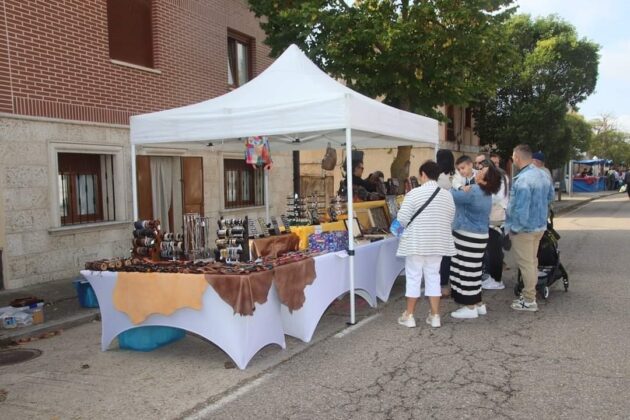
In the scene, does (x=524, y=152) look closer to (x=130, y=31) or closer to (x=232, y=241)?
(x=232, y=241)

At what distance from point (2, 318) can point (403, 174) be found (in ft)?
29.0

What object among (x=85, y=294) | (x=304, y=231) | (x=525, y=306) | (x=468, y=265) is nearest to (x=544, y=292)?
(x=525, y=306)

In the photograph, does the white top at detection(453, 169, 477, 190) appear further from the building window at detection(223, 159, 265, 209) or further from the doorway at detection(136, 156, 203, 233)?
the building window at detection(223, 159, 265, 209)

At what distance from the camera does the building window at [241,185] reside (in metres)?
12.6

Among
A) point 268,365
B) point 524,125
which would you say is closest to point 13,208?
point 268,365

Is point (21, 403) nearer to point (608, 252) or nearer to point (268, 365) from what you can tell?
point (268, 365)

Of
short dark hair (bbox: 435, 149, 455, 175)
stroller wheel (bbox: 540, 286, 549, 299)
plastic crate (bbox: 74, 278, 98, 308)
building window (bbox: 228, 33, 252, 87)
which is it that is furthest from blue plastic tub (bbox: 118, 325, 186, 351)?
building window (bbox: 228, 33, 252, 87)

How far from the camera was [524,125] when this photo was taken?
21.0m

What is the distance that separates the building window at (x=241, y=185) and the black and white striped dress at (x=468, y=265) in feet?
24.6

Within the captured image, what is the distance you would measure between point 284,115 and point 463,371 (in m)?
3.09

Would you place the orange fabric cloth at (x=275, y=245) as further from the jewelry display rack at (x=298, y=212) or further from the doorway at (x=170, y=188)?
the doorway at (x=170, y=188)

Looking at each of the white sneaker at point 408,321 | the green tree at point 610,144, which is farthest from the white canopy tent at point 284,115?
the green tree at point 610,144

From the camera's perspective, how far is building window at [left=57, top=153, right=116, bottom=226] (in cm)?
859

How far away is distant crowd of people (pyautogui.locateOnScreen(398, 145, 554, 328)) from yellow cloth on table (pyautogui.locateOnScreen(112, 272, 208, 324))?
219 centimetres
